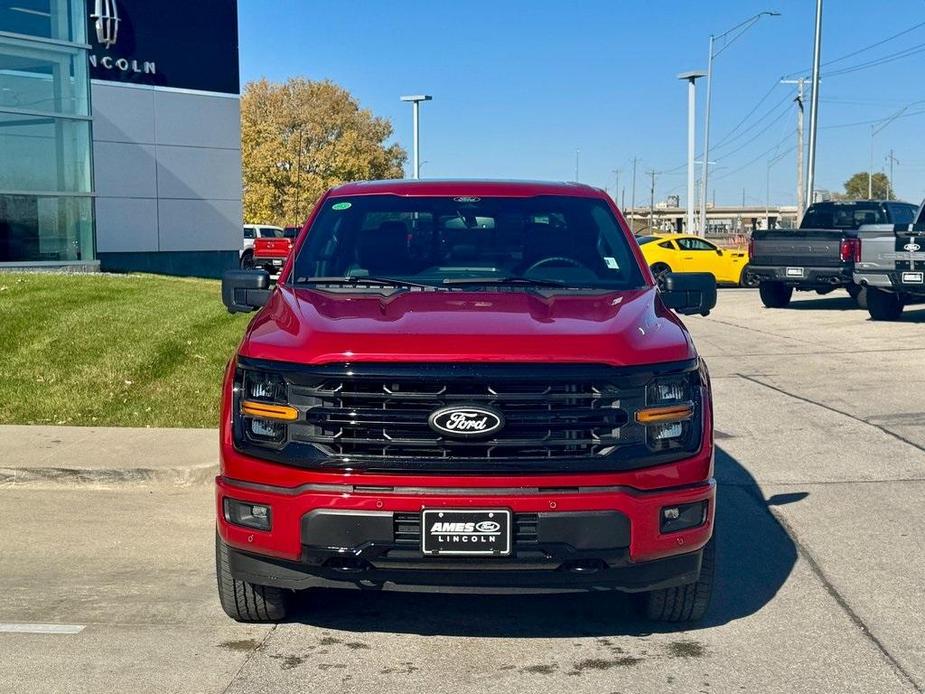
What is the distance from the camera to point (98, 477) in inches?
310

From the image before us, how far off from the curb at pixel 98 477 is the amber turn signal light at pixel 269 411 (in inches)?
141

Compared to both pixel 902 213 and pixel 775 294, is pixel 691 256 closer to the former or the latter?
pixel 902 213

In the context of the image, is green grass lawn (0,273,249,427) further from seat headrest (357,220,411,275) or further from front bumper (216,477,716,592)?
front bumper (216,477,716,592)

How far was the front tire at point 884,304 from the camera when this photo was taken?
65.4ft

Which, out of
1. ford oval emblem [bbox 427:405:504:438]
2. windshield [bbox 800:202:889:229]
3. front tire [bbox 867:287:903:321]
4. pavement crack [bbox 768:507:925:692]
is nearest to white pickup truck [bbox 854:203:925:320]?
front tire [bbox 867:287:903:321]

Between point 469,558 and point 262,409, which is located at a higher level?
point 262,409

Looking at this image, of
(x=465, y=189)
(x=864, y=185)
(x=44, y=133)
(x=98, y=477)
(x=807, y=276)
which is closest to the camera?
(x=465, y=189)

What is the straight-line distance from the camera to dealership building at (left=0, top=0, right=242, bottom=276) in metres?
23.2

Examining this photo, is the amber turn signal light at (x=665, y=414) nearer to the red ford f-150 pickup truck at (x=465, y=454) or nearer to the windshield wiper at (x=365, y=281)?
the red ford f-150 pickup truck at (x=465, y=454)

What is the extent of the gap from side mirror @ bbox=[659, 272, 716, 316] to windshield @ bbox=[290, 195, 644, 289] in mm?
218

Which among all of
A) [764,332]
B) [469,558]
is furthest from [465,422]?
[764,332]

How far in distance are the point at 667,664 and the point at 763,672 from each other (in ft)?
1.21

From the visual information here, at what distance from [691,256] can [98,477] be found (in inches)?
1003

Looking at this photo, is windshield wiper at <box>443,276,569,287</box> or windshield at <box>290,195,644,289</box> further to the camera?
windshield at <box>290,195,644,289</box>
